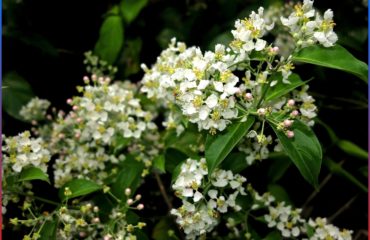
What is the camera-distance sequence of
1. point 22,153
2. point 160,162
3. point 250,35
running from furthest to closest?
1. point 160,162
2. point 22,153
3. point 250,35

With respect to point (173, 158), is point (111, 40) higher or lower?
higher

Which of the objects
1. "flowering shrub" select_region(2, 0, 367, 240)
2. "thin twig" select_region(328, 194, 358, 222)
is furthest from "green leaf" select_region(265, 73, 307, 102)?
"thin twig" select_region(328, 194, 358, 222)

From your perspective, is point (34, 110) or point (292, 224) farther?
point (34, 110)

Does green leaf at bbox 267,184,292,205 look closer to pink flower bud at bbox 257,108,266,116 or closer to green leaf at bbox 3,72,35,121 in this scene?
pink flower bud at bbox 257,108,266,116

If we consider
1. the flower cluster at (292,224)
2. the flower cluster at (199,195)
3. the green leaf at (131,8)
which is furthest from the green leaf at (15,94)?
the flower cluster at (292,224)

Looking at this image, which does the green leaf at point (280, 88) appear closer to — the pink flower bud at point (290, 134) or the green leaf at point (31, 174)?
the pink flower bud at point (290, 134)

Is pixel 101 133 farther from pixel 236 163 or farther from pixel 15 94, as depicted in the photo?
pixel 15 94

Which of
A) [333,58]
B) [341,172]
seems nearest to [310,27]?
[333,58]

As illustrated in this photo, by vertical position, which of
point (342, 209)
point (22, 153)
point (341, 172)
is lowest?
point (342, 209)
